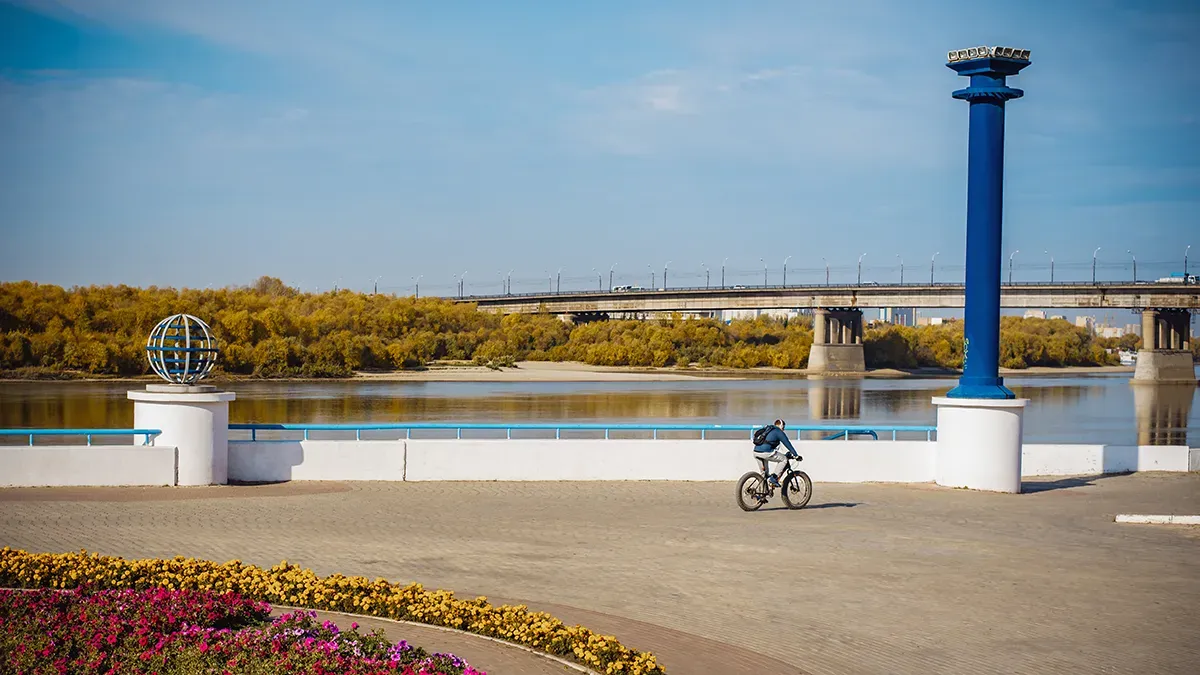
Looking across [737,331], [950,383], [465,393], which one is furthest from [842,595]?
[737,331]

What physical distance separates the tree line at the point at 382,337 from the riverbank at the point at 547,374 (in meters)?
1.00

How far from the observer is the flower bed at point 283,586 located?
389 inches

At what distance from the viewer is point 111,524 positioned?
15.4 metres

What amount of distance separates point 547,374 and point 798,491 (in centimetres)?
8210

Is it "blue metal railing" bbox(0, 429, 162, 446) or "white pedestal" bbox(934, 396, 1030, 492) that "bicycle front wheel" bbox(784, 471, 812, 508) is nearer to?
"white pedestal" bbox(934, 396, 1030, 492)

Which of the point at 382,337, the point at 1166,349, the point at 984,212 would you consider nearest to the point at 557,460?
the point at 984,212

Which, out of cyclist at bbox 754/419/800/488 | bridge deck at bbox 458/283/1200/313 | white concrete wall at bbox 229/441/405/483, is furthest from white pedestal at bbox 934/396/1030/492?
bridge deck at bbox 458/283/1200/313

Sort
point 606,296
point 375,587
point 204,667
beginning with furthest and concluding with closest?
point 606,296 → point 375,587 → point 204,667

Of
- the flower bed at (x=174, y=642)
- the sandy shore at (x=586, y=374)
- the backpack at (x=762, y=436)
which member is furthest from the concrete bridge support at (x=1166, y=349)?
the flower bed at (x=174, y=642)

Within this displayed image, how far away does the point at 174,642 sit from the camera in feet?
28.3

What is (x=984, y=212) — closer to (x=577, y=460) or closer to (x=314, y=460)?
(x=577, y=460)

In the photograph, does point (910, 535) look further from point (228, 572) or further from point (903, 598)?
point (228, 572)

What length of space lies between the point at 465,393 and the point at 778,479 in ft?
203

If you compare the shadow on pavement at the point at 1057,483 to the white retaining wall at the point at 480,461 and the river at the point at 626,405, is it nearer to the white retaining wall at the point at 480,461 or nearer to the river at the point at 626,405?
the white retaining wall at the point at 480,461
